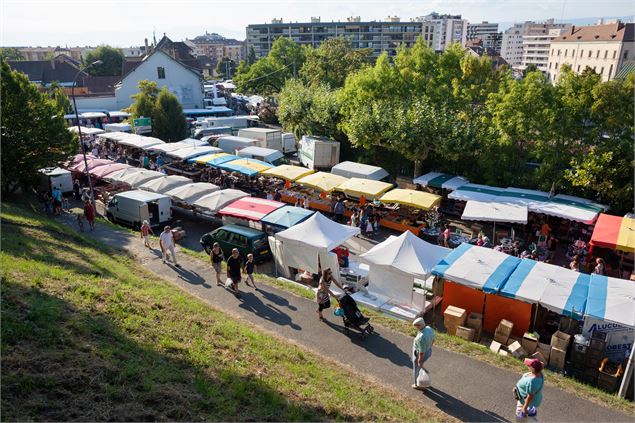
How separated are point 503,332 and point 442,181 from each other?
1239 cm

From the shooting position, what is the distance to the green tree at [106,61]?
8544cm

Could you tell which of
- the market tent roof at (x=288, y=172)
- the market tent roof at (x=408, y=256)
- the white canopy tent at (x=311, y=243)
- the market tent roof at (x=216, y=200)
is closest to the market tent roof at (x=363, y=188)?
the market tent roof at (x=288, y=172)

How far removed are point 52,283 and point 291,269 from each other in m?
7.40

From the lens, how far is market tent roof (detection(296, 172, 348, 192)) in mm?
21453

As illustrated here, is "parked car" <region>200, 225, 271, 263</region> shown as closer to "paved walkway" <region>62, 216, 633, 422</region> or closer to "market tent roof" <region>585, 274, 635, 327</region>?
"paved walkway" <region>62, 216, 633, 422</region>

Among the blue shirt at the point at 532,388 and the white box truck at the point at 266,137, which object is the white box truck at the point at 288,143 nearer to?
the white box truck at the point at 266,137

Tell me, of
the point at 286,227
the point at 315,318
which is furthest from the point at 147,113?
the point at 315,318

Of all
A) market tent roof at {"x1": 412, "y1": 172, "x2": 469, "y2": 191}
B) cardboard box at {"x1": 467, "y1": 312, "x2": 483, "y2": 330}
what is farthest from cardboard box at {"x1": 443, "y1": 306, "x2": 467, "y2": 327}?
market tent roof at {"x1": 412, "y1": 172, "x2": 469, "y2": 191}

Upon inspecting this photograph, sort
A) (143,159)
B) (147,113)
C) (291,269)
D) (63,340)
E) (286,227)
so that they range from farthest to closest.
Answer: (147,113) → (143,159) → (286,227) → (291,269) → (63,340)

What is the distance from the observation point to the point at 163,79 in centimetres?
5494

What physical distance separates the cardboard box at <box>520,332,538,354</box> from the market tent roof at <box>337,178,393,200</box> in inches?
406

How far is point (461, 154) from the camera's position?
22688 millimetres

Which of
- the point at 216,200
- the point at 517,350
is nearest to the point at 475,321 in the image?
the point at 517,350

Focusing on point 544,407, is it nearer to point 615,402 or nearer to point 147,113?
A: point 615,402
